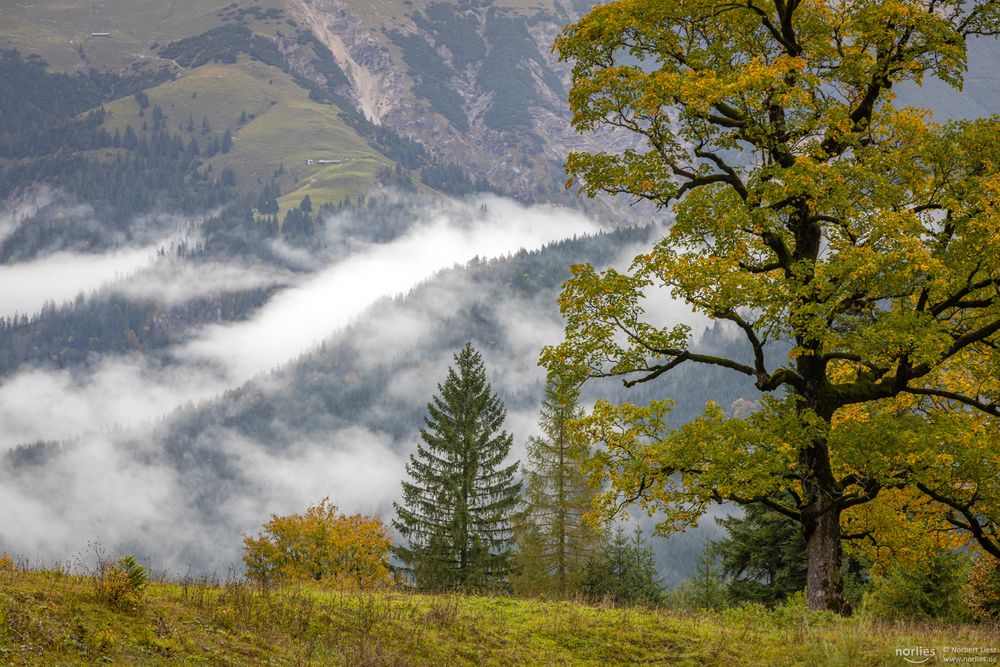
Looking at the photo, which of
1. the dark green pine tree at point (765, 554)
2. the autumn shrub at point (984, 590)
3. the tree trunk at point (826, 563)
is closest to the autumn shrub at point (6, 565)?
the tree trunk at point (826, 563)

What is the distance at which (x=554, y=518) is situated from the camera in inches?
1977

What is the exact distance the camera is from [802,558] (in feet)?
113

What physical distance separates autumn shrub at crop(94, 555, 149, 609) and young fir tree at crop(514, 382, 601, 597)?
37.1 m

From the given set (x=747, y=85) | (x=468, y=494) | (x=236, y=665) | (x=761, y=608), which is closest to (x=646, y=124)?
(x=747, y=85)

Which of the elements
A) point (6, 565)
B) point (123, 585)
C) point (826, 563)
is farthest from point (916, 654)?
point (6, 565)

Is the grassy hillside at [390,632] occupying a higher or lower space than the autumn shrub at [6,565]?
lower

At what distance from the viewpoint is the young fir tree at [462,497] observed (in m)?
44.9

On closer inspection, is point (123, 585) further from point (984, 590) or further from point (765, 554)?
point (765, 554)

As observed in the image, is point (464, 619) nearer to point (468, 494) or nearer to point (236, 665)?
point (236, 665)

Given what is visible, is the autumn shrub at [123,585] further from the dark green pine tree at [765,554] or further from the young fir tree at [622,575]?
the young fir tree at [622,575]

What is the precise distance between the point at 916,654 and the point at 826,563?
405 centimetres

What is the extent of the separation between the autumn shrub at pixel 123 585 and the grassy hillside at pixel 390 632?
123mm

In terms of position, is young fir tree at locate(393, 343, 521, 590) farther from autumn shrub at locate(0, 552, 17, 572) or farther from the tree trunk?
autumn shrub at locate(0, 552, 17, 572)

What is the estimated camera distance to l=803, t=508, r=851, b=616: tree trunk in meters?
14.6
